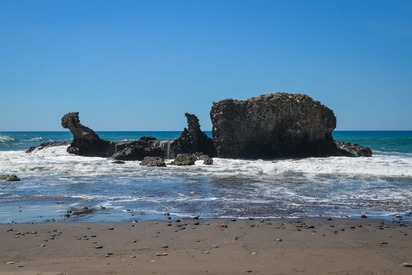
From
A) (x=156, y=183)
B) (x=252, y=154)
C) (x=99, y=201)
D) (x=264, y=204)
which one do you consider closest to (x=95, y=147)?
(x=252, y=154)

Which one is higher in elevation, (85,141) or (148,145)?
(85,141)

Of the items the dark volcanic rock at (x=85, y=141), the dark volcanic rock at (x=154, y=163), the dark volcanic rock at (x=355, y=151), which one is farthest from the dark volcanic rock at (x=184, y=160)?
the dark volcanic rock at (x=85, y=141)

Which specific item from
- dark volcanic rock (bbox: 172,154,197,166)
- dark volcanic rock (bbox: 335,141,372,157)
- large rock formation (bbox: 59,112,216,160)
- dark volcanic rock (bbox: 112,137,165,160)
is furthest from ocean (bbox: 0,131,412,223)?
large rock formation (bbox: 59,112,216,160)

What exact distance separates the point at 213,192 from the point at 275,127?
14.6m

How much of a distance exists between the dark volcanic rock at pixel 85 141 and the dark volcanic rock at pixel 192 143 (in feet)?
20.1

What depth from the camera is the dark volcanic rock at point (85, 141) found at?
34.8m

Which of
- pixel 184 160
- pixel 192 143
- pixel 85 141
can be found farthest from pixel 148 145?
pixel 184 160

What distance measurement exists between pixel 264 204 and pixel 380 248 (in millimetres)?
4758

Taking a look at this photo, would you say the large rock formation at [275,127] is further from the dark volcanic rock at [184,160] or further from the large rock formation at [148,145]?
the dark volcanic rock at [184,160]

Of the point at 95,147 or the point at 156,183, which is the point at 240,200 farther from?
the point at 95,147

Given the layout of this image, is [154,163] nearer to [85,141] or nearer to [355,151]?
[85,141]

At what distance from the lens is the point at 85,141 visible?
3575 cm

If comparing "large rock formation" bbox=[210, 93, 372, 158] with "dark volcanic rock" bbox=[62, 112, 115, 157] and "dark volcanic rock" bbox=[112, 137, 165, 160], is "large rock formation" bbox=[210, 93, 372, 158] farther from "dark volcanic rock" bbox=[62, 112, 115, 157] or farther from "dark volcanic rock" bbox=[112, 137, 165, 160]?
"dark volcanic rock" bbox=[62, 112, 115, 157]

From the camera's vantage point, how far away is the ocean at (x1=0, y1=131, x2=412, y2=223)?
10859mm
